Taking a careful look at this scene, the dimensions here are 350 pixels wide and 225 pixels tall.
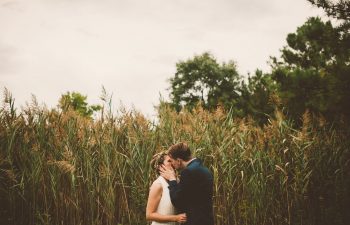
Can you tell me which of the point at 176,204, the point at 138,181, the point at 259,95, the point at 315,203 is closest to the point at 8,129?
the point at 138,181

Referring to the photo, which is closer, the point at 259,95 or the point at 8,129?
the point at 8,129

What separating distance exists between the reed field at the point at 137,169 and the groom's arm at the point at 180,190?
1.43 metres

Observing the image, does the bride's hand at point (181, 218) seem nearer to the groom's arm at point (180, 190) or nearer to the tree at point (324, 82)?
the groom's arm at point (180, 190)

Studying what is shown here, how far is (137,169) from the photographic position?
5277 millimetres

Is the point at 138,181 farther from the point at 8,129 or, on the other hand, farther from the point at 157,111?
the point at 8,129

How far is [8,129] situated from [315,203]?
4343mm

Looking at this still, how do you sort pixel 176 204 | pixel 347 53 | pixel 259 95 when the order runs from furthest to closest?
pixel 259 95, pixel 347 53, pixel 176 204

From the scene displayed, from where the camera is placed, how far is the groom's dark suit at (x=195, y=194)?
3574 millimetres

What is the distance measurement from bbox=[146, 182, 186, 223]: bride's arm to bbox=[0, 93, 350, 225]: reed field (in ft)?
4.10

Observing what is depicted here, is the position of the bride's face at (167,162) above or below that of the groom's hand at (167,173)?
above

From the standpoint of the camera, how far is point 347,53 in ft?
22.8

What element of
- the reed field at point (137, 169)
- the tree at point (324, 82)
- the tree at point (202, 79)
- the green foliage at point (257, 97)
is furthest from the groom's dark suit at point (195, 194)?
the tree at point (202, 79)

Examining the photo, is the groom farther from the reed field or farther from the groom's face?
the reed field

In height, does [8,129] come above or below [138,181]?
above
